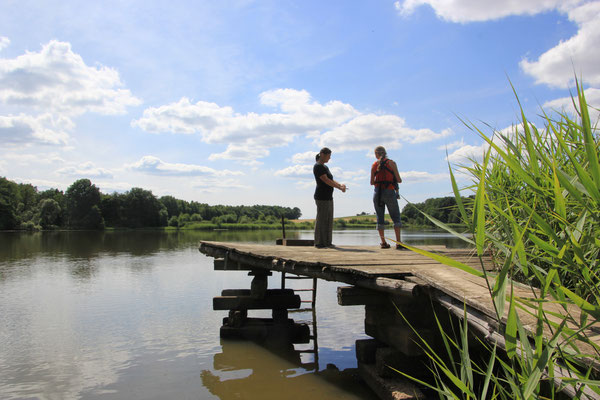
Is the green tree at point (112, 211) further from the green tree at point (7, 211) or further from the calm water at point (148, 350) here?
the calm water at point (148, 350)

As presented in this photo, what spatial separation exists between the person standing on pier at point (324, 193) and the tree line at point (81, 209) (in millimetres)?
66436

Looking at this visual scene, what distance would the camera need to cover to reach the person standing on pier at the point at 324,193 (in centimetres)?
821

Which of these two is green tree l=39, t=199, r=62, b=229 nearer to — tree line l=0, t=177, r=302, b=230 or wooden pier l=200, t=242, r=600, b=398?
tree line l=0, t=177, r=302, b=230

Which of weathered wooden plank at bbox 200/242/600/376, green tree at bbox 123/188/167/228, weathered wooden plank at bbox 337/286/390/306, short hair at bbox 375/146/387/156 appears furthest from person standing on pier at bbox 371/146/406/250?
green tree at bbox 123/188/167/228

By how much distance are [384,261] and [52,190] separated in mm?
110951

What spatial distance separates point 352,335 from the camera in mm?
9516

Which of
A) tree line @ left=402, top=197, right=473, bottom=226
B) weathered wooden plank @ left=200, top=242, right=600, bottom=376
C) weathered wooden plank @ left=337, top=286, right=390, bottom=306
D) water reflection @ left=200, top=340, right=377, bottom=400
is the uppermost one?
tree line @ left=402, top=197, right=473, bottom=226

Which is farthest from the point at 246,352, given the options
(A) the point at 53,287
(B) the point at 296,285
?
(A) the point at 53,287

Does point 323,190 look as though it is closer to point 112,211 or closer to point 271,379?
point 271,379

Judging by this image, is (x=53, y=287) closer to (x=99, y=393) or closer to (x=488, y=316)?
(x=99, y=393)

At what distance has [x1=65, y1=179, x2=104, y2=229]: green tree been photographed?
3174 inches

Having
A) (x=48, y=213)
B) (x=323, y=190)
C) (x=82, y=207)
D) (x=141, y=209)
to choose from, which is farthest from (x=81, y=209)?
(x=323, y=190)

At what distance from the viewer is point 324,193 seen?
331 inches

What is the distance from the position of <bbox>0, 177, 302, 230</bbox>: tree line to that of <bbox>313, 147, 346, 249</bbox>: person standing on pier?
66436 mm
